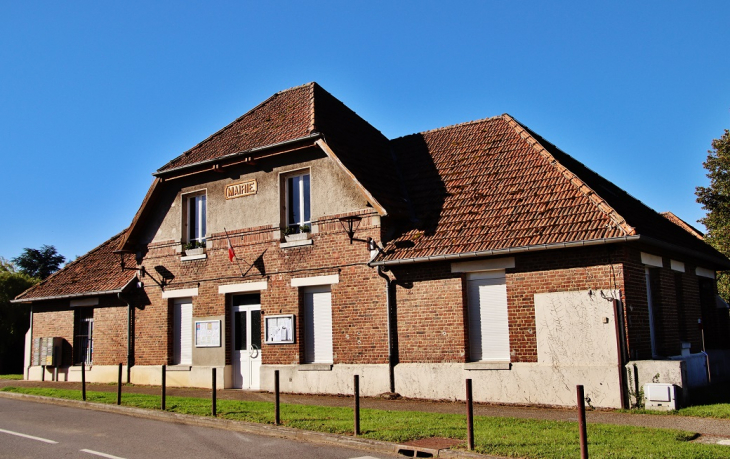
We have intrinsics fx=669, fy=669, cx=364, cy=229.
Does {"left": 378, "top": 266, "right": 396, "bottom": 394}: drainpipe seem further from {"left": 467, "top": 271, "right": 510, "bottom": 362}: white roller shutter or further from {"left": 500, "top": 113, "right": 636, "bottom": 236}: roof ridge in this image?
{"left": 500, "top": 113, "right": 636, "bottom": 236}: roof ridge

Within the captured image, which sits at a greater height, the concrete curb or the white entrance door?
the white entrance door

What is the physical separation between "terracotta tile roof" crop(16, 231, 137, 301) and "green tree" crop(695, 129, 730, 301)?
2328cm

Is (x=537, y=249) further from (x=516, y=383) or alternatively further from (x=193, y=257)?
(x=193, y=257)

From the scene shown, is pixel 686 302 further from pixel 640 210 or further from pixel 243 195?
pixel 243 195

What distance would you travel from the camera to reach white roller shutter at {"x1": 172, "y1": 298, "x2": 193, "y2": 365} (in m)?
18.6

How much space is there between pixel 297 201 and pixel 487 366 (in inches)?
256

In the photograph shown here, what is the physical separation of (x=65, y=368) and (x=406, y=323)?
12965 millimetres

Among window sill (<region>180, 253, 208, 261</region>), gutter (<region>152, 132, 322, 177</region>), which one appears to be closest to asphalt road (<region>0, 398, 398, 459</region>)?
window sill (<region>180, 253, 208, 261</region>)

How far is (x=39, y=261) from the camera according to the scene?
207 feet

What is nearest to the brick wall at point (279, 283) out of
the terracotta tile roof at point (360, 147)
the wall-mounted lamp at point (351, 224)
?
the wall-mounted lamp at point (351, 224)

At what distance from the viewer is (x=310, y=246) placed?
A: 53.5 feet

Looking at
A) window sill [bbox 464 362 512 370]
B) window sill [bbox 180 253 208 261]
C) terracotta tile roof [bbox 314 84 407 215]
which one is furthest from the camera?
window sill [bbox 180 253 208 261]

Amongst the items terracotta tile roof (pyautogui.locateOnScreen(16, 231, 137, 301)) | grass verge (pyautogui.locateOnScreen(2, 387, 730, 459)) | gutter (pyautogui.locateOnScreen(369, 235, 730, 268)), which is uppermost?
terracotta tile roof (pyautogui.locateOnScreen(16, 231, 137, 301))

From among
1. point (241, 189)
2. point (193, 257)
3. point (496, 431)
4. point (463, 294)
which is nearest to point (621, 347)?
point (463, 294)
